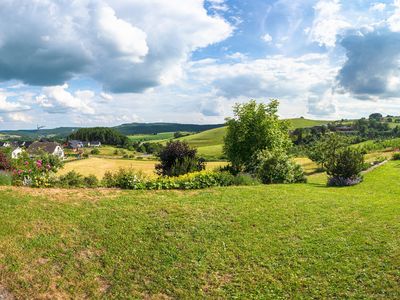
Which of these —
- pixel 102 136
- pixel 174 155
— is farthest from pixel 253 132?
pixel 102 136

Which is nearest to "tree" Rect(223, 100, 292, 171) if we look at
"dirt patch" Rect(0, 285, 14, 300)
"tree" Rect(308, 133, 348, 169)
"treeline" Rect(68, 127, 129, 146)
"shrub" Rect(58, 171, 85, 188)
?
"tree" Rect(308, 133, 348, 169)

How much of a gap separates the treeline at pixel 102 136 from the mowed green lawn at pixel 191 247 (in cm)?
15353

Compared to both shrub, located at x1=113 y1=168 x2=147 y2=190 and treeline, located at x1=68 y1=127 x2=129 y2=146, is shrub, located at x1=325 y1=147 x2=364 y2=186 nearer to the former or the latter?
shrub, located at x1=113 y1=168 x2=147 y2=190

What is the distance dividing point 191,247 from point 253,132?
2670 cm

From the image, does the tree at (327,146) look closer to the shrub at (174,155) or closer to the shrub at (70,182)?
the shrub at (174,155)

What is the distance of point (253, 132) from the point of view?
35.0 meters

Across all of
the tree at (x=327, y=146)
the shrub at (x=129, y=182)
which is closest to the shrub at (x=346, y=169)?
the shrub at (x=129, y=182)

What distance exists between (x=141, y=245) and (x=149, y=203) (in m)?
2.79

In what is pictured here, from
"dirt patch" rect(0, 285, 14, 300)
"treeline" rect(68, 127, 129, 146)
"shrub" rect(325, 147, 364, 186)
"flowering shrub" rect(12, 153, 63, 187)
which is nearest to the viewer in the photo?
"dirt patch" rect(0, 285, 14, 300)

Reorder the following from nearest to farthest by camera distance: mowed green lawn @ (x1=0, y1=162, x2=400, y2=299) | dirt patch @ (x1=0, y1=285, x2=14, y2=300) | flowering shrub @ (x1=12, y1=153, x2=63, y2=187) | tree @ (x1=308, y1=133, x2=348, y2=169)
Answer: dirt patch @ (x1=0, y1=285, x2=14, y2=300), mowed green lawn @ (x1=0, y1=162, x2=400, y2=299), flowering shrub @ (x1=12, y1=153, x2=63, y2=187), tree @ (x1=308, y1=133, x2=348, y2=169)

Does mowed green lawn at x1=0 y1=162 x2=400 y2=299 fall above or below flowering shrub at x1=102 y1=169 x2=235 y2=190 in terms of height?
below

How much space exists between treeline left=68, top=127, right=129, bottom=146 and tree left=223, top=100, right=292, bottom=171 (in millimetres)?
130642

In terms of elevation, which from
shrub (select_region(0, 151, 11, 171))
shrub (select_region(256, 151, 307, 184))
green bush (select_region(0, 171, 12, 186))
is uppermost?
shrub (select_region(0, 151, 11, 171))

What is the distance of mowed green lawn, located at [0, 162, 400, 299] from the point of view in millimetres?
7777
